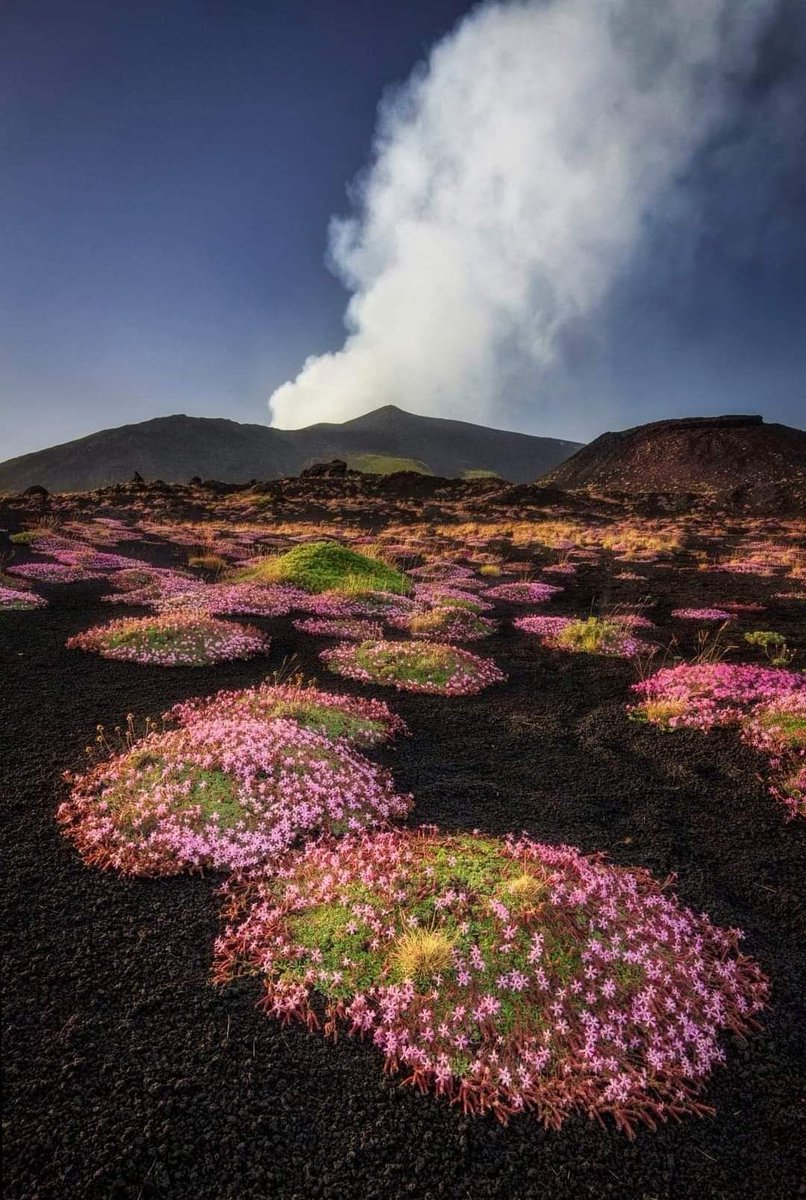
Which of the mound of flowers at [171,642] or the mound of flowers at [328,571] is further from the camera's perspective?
the mound of flowers at [328,571]

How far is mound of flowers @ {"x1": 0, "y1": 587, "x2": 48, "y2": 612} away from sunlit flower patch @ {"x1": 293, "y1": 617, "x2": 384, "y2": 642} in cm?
733

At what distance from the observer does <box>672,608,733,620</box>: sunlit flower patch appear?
20.1 meters

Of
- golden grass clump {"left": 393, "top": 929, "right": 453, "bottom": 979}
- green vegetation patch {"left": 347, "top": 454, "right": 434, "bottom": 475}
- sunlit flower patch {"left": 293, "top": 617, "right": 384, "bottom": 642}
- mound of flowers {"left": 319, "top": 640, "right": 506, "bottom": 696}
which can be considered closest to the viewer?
golden grass clump {"left": 393, "top": 929, "right": 453, "bottom": 979}

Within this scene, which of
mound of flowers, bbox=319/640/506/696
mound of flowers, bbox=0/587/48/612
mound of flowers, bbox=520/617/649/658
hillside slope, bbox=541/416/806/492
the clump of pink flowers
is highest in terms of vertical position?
hillside slope, bbox=541/416/806/492

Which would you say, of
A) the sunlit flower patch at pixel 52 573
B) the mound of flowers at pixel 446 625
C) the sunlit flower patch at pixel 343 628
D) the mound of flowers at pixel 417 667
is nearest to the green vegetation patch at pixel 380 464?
the sunlit flower patch at pixel 52 573

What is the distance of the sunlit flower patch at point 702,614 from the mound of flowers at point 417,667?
10.1 metres

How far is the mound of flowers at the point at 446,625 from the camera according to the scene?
1667 centimetres

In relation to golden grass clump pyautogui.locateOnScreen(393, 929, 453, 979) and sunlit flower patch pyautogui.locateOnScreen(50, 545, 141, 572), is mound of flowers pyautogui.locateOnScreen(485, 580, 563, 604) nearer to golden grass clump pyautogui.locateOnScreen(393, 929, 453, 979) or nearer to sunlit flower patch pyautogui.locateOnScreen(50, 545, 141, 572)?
sunlit flower patch pyautogui.locateOnScreen(50, 545, 141, 572)

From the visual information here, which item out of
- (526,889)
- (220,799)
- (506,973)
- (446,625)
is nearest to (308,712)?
(220,799)

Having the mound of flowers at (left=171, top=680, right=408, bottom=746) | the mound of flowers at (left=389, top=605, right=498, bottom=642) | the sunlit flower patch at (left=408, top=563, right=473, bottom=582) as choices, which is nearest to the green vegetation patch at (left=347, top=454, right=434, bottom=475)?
the sunlit flower patch at (left=408, top=563, right=473, bottom=582)

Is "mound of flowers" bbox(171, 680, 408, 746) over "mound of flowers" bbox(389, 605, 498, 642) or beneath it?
over

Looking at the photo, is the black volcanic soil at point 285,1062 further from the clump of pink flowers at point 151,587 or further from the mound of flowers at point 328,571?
the mound of flowers at point 328,571

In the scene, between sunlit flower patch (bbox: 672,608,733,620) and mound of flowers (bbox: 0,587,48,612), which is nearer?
mound of flowers (bbox: 0,587,48,612)

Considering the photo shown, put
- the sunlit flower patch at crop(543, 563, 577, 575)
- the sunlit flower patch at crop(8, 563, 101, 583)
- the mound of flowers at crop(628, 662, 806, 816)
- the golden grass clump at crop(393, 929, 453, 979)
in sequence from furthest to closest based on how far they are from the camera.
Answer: the sunlit flower patch at crop(543, 563, 577, 575)
the sunlit flower patch at crop(8, 563, 101, 583)
the mound of flowers at crop(628, 662, 806, 816)
the golden grass clump at crop(393, 929, 453, 979)
